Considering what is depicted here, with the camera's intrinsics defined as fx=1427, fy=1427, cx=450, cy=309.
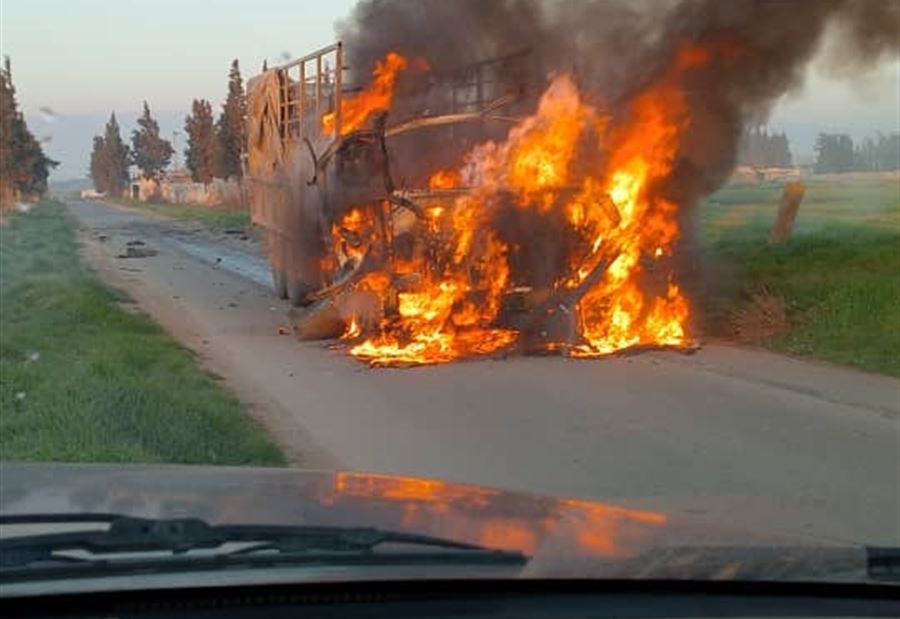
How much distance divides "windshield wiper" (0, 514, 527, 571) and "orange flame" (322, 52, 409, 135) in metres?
12.1

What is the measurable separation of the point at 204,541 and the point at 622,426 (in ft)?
23.0

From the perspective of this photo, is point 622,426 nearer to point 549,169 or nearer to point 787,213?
point 549,169

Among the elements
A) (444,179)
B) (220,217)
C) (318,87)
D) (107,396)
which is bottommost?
(220,217)

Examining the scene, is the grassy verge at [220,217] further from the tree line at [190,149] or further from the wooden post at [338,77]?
the wooden post at [338,77]

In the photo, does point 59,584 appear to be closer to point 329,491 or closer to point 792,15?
point 329,491

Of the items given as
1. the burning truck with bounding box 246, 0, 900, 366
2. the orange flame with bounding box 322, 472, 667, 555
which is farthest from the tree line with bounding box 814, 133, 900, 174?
the orange flame with bounding box 322, 472, 667, 555

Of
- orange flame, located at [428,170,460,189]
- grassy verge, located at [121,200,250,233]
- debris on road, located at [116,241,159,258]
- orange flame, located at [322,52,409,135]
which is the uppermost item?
orange flame, located at [322,52,409,135]

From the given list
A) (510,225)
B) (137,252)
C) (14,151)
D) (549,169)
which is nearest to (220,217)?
(14,151)

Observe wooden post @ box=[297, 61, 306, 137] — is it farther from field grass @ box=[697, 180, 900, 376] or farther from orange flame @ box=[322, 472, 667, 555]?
orange flame @ box=[322, 472, 667, 555]

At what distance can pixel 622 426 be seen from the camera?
9648mm

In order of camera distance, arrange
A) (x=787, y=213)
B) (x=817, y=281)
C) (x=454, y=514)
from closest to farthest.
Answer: (x=454, y=514) → (x=817, y=281) → (x=787, y=213)

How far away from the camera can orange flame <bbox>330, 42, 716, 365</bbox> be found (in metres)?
13.9

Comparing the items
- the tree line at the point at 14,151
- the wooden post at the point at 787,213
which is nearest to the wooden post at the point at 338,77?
the wooden post at the point at 787,213

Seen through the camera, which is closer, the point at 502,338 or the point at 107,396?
the point at 107,396
